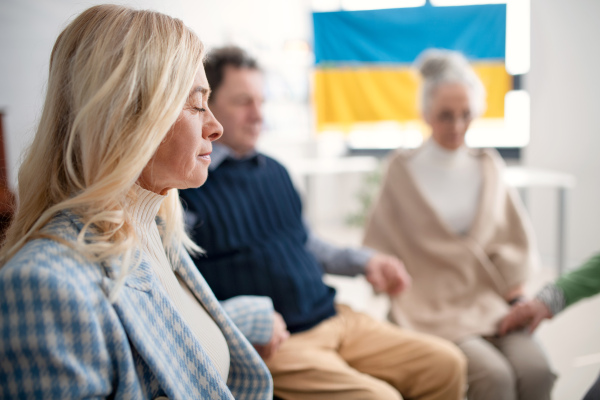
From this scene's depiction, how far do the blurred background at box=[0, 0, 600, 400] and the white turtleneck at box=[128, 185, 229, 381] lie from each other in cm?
130

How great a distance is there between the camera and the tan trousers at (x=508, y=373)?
131 cm

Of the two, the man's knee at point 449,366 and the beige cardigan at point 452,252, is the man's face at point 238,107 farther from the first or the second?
the man's knee at point 449,366

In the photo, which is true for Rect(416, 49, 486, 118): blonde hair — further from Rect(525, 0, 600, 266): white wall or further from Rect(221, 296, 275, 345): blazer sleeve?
Rect(525, 0, 600, 266): white wall

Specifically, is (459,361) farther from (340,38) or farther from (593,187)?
(340,38)

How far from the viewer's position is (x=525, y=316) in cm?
145

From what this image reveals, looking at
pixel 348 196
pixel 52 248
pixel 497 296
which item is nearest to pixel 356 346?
pixel 497 296

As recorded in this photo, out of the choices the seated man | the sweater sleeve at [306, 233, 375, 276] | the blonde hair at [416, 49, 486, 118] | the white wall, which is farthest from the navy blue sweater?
the white wall

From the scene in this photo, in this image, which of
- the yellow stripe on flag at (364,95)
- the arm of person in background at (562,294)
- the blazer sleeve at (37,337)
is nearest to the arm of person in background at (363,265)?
the arm of person in background at (562,294)

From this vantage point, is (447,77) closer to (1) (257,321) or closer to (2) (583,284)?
(2) (583,284)

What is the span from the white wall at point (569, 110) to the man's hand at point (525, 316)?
8.07 ft

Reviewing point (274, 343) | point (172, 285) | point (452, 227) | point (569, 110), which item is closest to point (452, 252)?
point (452, 227)

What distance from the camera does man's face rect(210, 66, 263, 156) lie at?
141 cm

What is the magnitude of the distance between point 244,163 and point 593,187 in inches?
119

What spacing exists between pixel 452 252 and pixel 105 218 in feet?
4.01
